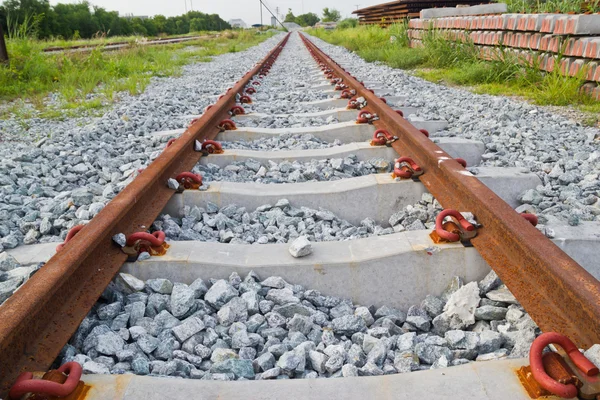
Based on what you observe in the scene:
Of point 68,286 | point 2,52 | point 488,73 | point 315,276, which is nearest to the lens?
point 68,286

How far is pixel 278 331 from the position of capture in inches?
60.6

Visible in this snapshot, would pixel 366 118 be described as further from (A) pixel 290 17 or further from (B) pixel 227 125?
(A) pixel 290 17

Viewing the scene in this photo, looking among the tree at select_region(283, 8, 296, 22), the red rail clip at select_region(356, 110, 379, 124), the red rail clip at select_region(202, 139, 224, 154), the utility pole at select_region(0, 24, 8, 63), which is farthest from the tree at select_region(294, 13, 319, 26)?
the red rail clip at select_region(202, 139, 224, 154)

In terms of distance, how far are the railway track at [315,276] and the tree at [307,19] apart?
4767 inches

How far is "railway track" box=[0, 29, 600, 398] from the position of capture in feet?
3.98

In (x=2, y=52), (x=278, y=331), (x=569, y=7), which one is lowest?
(x=278, y=331)

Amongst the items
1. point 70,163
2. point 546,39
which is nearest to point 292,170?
point 70,163

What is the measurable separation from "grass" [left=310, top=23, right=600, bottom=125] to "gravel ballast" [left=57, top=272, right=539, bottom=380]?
3175 millimetres

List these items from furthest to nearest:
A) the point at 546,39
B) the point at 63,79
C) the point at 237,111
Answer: the point at 63,79, the point at 546,39, the point at 237,111

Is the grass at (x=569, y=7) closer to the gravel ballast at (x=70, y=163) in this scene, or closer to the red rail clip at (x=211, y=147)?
the gravel ballast at (x=70, y=163)

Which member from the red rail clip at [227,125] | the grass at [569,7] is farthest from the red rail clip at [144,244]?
the grass at [569,7]

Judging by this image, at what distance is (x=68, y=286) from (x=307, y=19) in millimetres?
125540

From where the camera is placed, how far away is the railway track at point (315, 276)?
1.21 m

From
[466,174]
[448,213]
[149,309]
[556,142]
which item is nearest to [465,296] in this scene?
[448,213]
